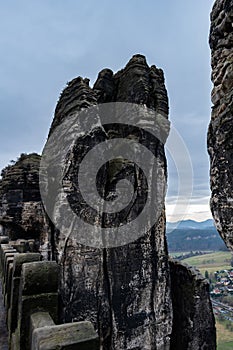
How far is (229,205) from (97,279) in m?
13.0

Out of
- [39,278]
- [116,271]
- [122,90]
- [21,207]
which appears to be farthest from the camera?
[122,90]

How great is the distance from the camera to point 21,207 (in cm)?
1864

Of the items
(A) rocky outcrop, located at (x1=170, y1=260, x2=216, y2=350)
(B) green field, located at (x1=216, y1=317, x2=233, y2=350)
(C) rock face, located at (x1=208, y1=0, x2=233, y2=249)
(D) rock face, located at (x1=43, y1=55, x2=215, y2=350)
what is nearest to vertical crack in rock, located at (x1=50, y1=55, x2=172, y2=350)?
(D) rock face, located at (x1=43, y1=55, x2=215, y2=350)

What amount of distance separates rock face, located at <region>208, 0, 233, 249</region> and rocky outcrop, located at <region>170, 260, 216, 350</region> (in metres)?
15.1

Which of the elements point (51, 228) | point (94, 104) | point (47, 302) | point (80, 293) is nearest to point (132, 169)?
point (94, 104)

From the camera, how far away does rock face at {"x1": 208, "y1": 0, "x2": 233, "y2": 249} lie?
10.3ft

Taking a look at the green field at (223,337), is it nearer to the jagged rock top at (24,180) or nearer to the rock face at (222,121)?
the jagged rock top at (24,180)

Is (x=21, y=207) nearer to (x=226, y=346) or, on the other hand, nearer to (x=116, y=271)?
(x=116, y=271)

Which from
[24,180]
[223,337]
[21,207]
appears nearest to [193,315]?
[21,207]

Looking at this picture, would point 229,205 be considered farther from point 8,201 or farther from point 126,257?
point 8,201

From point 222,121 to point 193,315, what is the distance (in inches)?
657

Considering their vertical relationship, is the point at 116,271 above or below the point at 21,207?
below

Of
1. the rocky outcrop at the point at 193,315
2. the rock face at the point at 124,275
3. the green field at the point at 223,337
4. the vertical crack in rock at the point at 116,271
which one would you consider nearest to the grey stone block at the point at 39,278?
the rock face at the point at 124,275

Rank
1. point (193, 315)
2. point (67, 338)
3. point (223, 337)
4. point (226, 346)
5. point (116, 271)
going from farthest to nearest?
point (223, 337), point (226, 346), point (193, 315), point (116, 271), point (67, 338)
